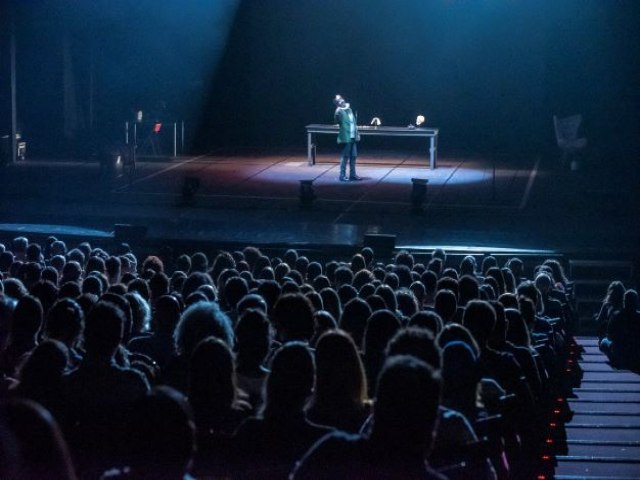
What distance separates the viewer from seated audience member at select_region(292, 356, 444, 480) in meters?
2.88

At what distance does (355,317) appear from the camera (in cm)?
562

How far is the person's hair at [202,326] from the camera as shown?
479 centimetres

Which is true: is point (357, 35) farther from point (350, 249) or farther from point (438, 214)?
point (350, 249)

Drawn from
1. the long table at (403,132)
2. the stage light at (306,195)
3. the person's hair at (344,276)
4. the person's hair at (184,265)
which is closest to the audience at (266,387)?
the person's hair at (344,276)

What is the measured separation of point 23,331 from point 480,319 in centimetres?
226

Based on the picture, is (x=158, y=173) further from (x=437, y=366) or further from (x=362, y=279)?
(x=437, y=366)

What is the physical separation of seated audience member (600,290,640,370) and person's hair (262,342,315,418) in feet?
18.2

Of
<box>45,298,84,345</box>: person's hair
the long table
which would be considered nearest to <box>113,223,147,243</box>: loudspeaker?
the long table

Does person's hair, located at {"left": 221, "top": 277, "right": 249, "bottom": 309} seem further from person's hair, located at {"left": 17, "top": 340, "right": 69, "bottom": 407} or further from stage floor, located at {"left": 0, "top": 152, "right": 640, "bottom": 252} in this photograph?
stage floor, located at {"left": 0, "top": 152, "right": 640, "bottom": 252}

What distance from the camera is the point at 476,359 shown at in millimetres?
4352

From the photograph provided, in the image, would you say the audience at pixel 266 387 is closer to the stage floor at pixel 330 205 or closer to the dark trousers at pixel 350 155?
the stage floor at pixel 330 205

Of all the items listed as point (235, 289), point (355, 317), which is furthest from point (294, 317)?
point (235, 289)

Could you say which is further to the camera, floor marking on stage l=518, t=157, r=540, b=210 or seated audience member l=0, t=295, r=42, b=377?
floor marking on stage l=518, t=157, r=540, b=210

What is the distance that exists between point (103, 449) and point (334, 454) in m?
1.21
